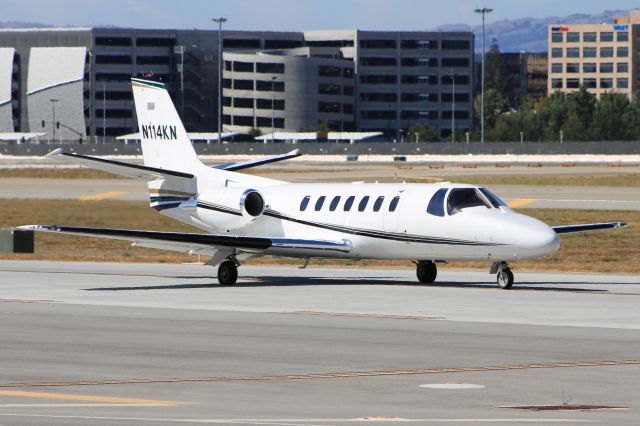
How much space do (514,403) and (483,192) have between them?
1802cm

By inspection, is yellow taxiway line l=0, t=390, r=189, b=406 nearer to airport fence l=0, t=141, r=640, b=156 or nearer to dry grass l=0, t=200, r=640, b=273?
dry grass l=0, t=200, r=640, b=273

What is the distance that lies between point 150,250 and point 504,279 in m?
24.1

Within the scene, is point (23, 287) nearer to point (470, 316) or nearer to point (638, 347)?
point (470, 316)

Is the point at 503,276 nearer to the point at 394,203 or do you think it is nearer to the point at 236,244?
the point at 394,203

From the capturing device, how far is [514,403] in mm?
15656

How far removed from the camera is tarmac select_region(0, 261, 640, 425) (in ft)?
49.8

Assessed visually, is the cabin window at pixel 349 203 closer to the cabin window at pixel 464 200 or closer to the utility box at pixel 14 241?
the cabin window at pixel 464 200

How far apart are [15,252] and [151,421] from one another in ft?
122

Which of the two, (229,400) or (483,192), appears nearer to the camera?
(229,400)

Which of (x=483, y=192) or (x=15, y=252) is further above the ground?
(x=483, y=192)

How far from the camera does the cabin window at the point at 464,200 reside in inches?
1303

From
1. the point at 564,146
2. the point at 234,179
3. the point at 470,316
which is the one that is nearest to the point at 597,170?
the point at 564,146

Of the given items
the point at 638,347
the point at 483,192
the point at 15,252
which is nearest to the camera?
the point at 638,347

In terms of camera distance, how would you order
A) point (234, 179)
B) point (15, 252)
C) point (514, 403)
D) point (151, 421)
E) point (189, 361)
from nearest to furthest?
1. point (151, 421)
2. point (514, 403)
3. point (189, 361)
4. point (234, 179)
5. point (15, 252)
